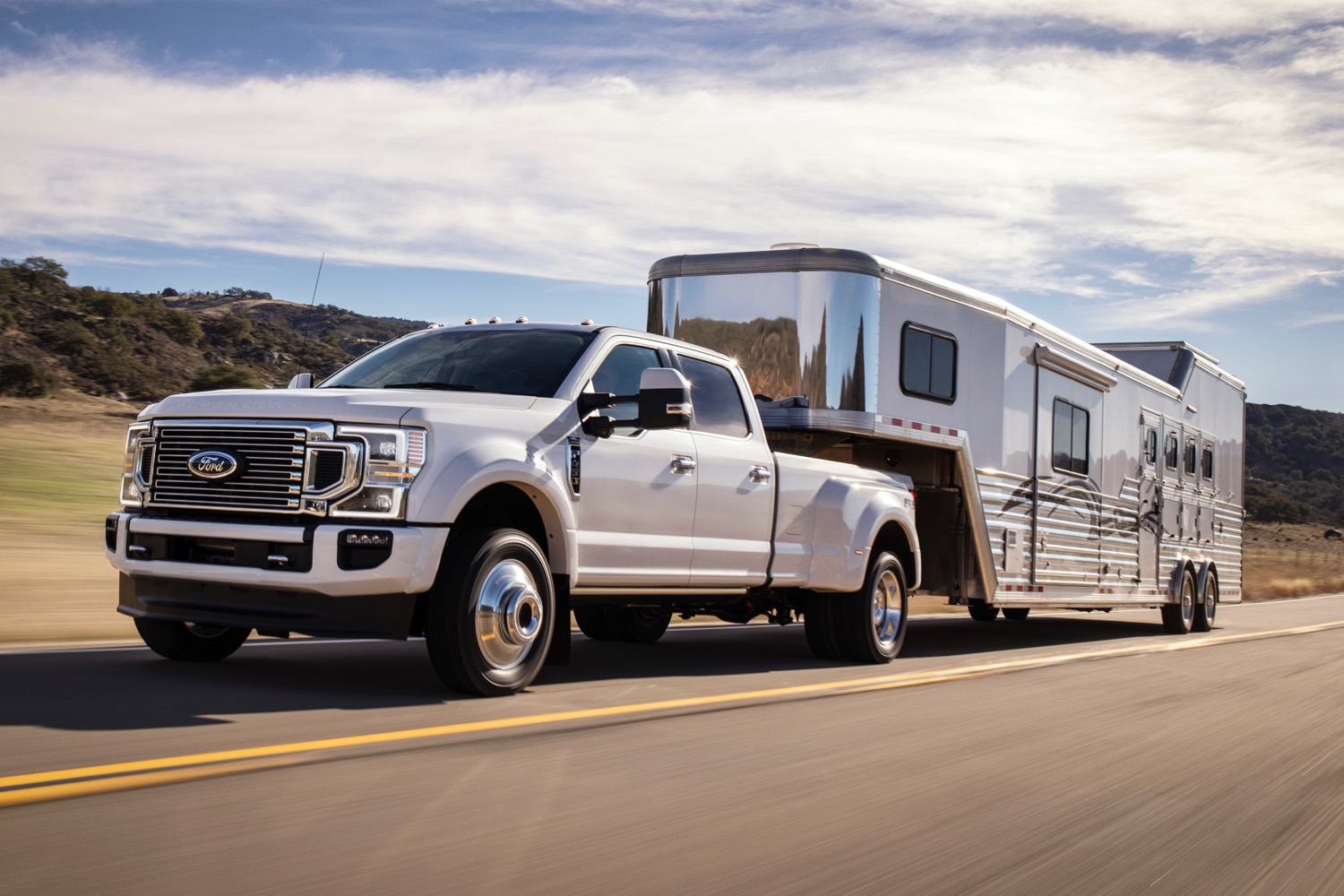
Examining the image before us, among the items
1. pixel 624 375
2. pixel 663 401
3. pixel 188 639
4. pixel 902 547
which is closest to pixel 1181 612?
pixel 902 547

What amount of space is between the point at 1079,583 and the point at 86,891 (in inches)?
498

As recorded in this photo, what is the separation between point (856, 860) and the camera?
15.0 ft

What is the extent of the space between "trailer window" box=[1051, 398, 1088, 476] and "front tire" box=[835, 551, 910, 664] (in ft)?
13.0

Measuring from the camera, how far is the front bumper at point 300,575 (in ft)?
22.4

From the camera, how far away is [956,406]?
41.6 ft

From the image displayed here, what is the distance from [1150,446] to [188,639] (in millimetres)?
12741

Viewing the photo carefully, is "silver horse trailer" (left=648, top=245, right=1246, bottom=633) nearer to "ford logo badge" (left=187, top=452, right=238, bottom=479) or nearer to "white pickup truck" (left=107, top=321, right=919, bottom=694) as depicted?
"white pickup truck" (left=107, top=321, right=919, bottom=694)

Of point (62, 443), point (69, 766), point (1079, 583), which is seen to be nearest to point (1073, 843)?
point (69, 766)

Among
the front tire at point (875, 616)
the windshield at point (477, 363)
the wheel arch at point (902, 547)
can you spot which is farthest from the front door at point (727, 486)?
the wheel arch at point (902, 547)

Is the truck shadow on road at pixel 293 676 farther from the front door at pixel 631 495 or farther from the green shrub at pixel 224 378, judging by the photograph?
the green shrub at pixel 224 378

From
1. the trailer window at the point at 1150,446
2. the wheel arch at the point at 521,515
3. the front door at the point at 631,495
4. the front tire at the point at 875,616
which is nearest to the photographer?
the wheel arch at the point at 521,515

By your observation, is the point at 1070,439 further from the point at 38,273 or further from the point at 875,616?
the point at 38,273

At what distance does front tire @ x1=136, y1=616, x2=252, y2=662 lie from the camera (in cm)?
812

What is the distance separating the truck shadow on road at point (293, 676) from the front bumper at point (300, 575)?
407 millimetres
